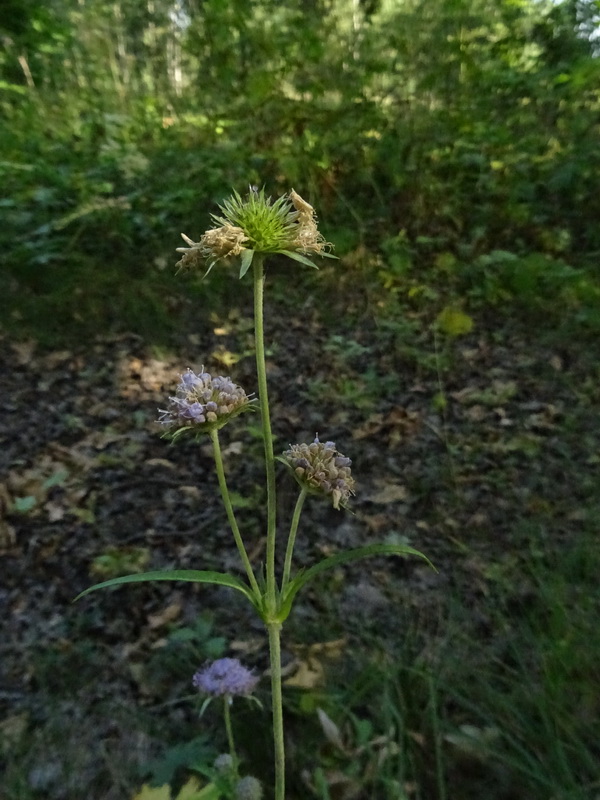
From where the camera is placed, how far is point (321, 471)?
3.87 ft

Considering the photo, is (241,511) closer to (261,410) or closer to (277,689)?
(277,689)

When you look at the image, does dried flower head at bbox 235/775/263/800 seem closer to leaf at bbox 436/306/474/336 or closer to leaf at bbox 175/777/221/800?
leaf at bbox 175/777/221/800

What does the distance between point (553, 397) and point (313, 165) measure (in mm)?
2268

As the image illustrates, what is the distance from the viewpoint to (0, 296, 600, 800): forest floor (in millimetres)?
1865

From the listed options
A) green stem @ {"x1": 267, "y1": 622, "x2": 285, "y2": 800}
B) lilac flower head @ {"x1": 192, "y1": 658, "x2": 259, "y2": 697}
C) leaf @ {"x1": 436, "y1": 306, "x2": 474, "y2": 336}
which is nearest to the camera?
green stem @ {"x1": 267, "y1": 622, "x2": 285, "y2": 800}

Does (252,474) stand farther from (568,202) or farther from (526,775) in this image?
(568,202)

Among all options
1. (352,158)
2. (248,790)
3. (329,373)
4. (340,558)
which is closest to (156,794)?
(248,790)

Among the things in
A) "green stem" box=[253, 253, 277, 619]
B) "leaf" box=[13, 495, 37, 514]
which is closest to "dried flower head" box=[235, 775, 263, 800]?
"green stem" box=[253, 253, 277, 619]

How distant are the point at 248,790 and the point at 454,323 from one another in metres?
2.73

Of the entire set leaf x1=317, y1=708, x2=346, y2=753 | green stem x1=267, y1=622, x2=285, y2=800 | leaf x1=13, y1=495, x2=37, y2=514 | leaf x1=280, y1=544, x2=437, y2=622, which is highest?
leaf x1=280, y1=544, x2=437, y2=622

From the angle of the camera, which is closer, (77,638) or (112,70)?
(77,638)

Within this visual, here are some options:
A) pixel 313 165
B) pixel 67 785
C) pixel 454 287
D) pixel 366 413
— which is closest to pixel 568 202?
pixel 454 287

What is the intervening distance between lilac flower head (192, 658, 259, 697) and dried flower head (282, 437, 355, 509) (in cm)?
62

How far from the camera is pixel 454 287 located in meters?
3.92
